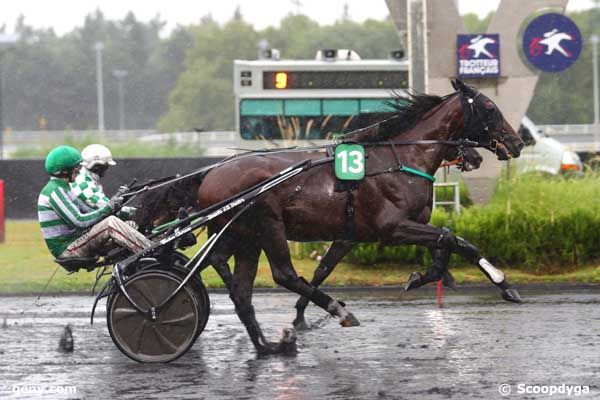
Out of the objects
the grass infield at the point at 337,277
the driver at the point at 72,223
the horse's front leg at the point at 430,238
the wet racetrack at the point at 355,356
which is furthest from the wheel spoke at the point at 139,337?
the grass infield at the point at 337,277

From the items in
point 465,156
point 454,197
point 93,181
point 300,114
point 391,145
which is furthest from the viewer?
point 300,114

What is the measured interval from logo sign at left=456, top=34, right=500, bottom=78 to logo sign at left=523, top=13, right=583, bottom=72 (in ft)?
1.61

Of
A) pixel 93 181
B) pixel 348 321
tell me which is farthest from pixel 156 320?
pixel 93 181

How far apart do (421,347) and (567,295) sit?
3.66 m

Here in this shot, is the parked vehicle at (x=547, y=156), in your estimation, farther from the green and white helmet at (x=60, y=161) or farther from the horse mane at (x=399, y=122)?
the green and white helmet at (x=60, y=161)

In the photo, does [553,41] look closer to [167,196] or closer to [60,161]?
[167,196]

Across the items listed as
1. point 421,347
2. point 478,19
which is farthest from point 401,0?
point 478,19

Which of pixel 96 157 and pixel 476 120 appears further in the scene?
pixel 96 157

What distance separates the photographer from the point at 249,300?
929 centimetres

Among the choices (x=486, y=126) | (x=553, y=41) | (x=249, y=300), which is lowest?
(x=249, y=300)

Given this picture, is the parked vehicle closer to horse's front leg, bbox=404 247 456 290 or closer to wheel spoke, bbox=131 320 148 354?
horse's front leg, bbox=404 247 456 290

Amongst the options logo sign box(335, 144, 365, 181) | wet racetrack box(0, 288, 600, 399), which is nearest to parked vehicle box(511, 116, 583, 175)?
wet racetrack box(0, 288, 600, 399)

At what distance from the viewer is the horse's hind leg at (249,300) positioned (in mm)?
9062

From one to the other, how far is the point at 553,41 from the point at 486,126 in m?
6.06
